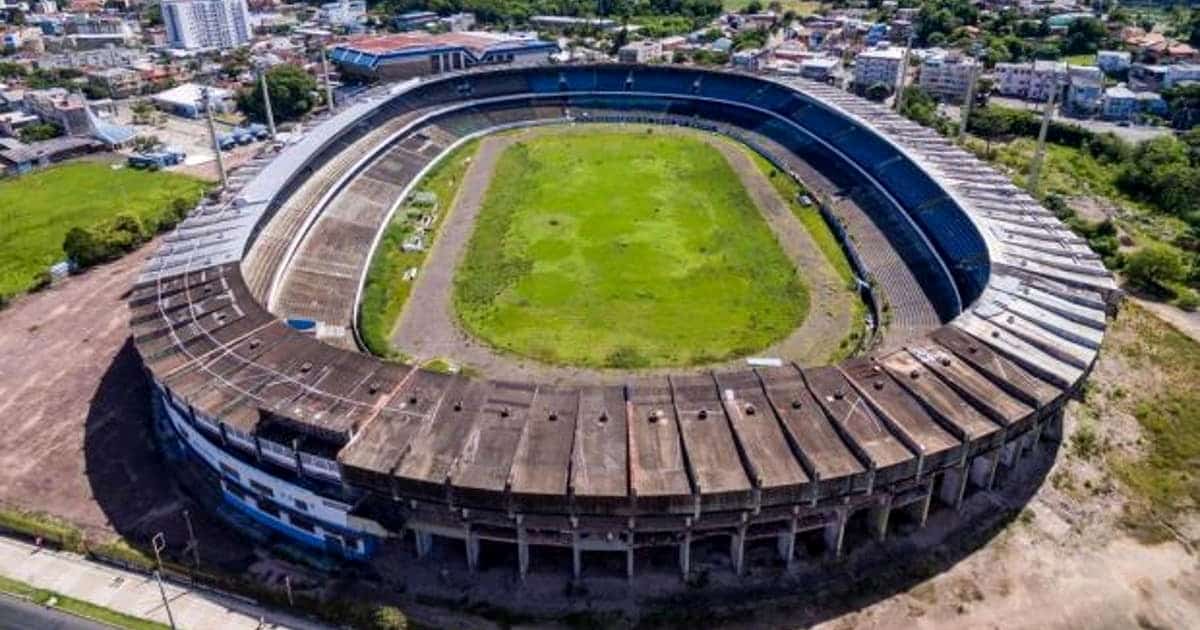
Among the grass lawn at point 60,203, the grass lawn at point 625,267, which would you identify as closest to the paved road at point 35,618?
the grass lawn at point 625,267

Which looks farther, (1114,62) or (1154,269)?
(1114,62)

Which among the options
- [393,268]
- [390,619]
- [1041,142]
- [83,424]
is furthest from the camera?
[1041,142]

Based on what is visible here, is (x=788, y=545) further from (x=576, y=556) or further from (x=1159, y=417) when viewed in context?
(x=1159, y=417)

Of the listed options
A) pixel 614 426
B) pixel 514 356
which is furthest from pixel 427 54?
pixel 614 426

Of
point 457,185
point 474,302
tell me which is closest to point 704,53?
point 457,185

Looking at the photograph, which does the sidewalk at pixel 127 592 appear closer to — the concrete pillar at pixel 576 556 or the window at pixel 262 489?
the window at pixel 262 489

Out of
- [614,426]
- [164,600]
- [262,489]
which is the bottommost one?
[164,600]
